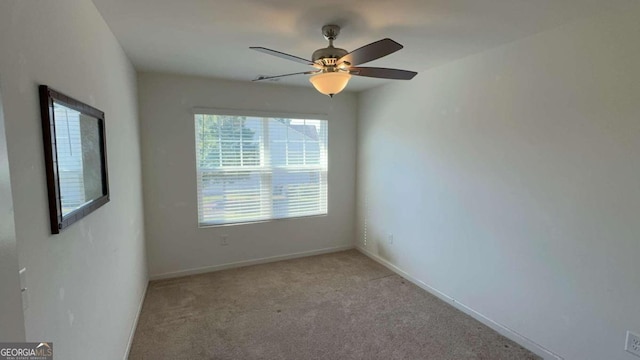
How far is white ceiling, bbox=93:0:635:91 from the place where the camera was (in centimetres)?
176

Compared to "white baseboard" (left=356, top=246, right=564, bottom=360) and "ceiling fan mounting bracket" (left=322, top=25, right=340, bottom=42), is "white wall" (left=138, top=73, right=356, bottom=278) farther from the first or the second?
"ceiling fan mounting bracket" (left=322, top=25, right=340, bottom=42)

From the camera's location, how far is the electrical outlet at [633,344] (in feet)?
5.83

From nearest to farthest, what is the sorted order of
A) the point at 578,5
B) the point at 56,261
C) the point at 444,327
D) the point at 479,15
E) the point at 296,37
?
1. the point at 56,261
2. the point at 578,5
3. the point at 479,15
4. the point at 296,37
5. the point at 444,327

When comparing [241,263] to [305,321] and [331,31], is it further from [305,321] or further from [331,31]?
[331,31]

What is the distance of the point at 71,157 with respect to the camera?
135 centimetres

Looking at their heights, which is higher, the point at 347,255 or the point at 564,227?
the point at 564,227

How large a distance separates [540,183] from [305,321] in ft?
7.13

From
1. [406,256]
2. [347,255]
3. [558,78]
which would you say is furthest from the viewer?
[347,255]

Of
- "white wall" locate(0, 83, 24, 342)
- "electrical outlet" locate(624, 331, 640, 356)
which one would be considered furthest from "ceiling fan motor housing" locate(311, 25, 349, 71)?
"electrical outlet" locate(624, 331, 640, 356)

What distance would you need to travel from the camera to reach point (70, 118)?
136cm

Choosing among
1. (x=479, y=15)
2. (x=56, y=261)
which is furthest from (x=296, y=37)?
(x=56, y=261)

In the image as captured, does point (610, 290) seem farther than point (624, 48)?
Yes

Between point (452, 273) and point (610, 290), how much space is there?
48.9 inches

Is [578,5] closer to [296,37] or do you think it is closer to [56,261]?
[296,37]
